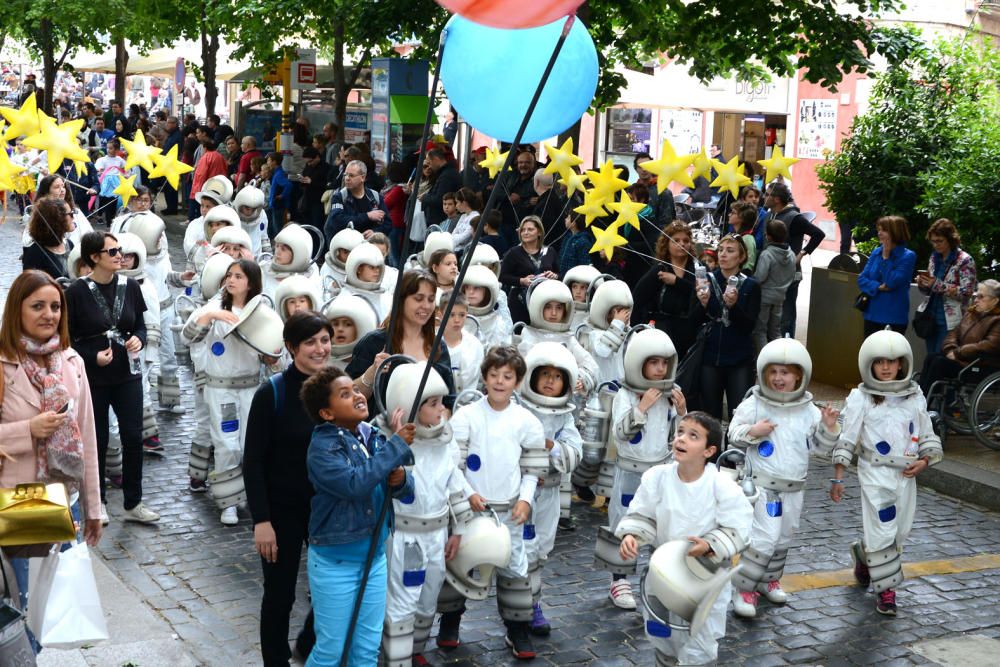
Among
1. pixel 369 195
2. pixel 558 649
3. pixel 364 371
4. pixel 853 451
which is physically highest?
pixel 369 195

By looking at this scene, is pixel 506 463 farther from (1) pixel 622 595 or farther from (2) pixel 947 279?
(2) pixel 947 279

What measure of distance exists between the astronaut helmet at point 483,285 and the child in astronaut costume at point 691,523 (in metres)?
3.27

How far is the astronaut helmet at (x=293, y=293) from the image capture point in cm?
885

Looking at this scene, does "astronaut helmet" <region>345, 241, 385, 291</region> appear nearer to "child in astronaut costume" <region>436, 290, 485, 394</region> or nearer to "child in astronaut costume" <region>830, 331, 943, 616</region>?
"child in astronaut costume" <region>436, 290, 485, 394</region>

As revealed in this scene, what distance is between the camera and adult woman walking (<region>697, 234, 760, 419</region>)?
975cm

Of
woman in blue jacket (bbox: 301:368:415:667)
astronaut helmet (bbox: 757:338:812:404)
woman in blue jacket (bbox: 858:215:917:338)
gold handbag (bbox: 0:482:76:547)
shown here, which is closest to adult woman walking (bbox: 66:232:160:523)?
gold handbag (bbox: 0:482:76:547)

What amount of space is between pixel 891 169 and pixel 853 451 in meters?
7.16

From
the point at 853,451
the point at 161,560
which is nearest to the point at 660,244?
the point at 853,451

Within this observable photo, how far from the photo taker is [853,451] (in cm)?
784

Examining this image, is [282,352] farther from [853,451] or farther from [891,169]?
[891,169]

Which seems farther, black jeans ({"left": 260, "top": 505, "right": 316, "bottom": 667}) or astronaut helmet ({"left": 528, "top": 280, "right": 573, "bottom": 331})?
astronaut helmet ({"left": 528, "top": 280, "right": 573, "bottom": 331})

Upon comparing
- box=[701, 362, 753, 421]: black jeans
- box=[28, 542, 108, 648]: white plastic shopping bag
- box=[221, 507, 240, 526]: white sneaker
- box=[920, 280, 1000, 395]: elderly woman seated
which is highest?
box=[920, 280, 1000, 395]: elderly woman seated

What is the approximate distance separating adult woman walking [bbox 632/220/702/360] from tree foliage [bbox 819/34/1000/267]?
400 centimetres

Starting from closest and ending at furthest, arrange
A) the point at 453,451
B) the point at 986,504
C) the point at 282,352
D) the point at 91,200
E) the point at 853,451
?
1. the point at 453,451
2. the point at 853,451
3. the point at 282,352
4. the point at 986,504
5. the point at 91,200
